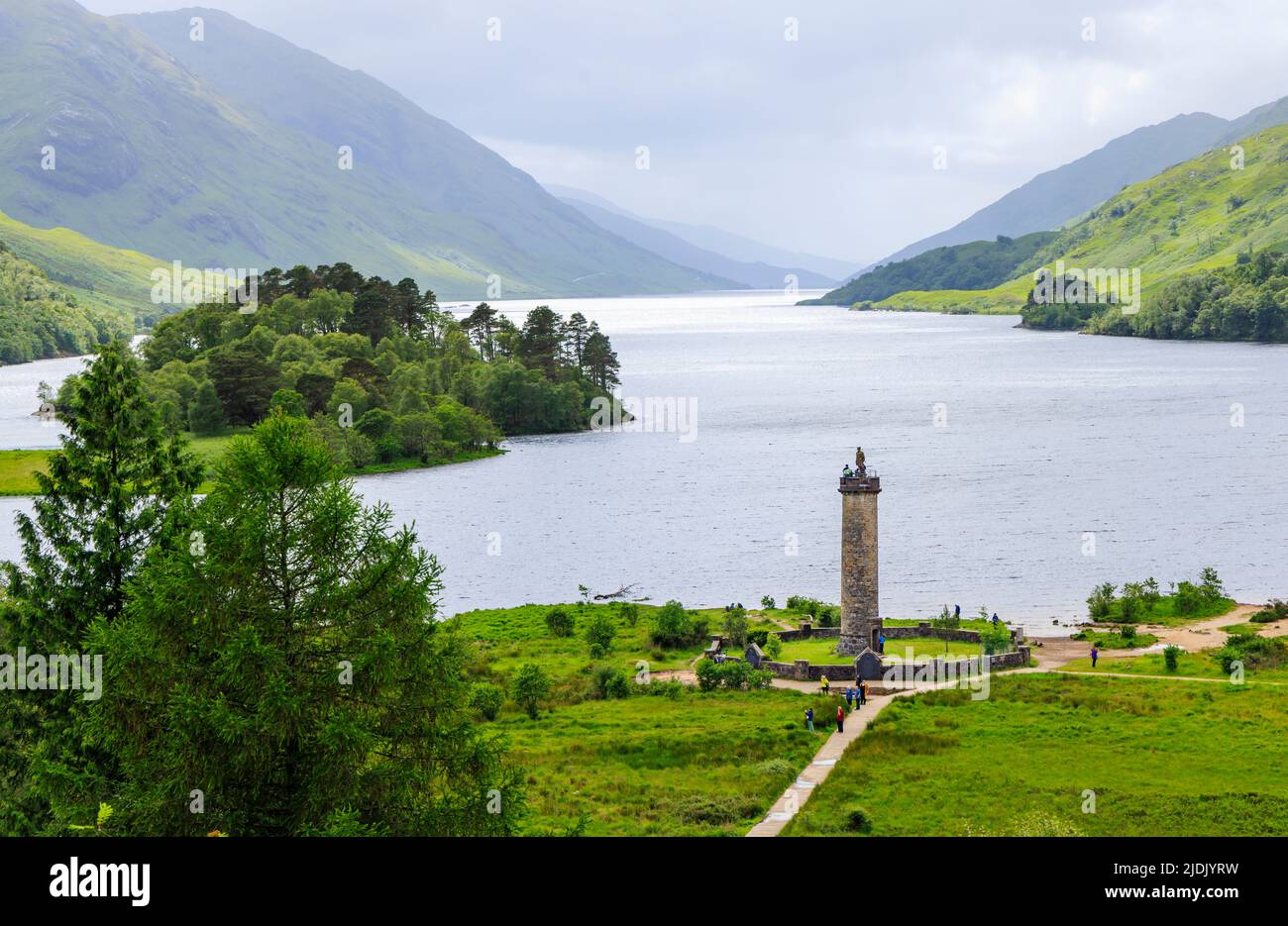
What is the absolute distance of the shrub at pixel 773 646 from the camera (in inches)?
2391

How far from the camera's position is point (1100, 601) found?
7638 centimetres

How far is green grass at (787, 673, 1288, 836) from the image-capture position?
113ft

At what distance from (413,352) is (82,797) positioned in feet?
534

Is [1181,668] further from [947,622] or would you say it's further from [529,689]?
[529,689]

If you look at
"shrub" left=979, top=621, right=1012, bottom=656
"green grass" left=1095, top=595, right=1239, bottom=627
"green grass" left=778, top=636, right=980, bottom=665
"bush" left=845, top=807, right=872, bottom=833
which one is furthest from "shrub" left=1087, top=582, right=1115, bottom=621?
"bush" left=845, top=807, right=872, bottom=833

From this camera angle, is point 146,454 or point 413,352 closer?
point 146,454

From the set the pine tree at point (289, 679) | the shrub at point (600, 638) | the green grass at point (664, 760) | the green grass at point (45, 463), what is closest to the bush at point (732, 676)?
the green grass at point (664, 760)

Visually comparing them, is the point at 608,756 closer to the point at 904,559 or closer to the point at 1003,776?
the point at 1003,776

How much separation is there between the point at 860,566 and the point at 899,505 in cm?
5909

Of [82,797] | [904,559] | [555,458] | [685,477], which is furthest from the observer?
[555,458]

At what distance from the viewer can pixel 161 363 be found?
182875mm

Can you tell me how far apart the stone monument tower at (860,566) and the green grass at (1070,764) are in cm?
691
